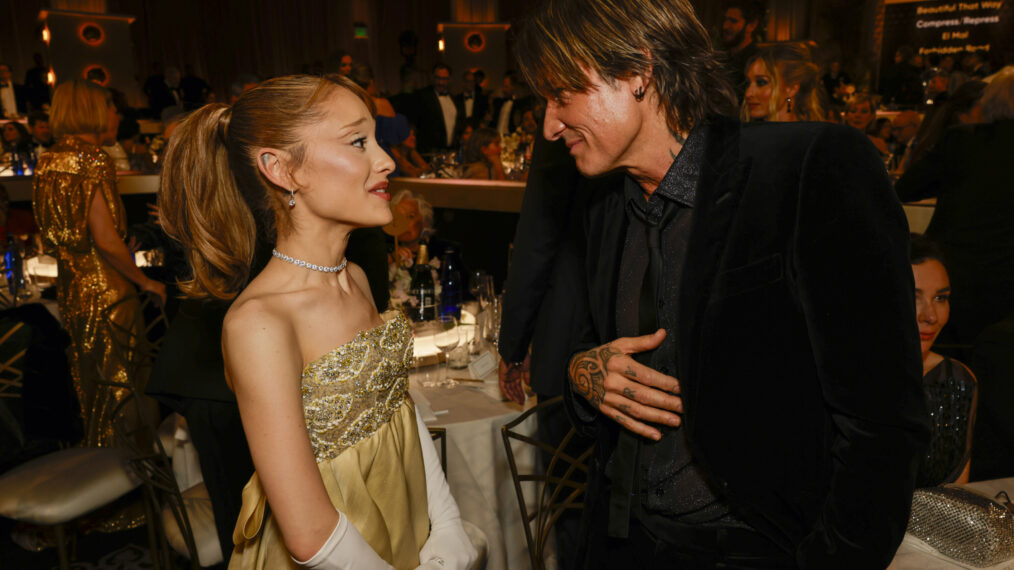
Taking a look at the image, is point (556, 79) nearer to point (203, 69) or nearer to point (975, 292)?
point (975, 292)

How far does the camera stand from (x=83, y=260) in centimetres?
341

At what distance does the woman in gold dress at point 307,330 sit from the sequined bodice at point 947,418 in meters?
1.16

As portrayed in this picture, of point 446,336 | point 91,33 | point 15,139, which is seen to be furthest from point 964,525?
point 91,33

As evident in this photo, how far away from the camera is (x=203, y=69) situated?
49.6ft

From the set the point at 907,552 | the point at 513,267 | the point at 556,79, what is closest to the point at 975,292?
the point at 907,552

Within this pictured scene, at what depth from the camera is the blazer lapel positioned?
40.9 inches

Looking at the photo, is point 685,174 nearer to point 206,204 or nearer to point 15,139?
point 206,204

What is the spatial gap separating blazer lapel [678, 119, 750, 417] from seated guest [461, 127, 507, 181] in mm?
4341

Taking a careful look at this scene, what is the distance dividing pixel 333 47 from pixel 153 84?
15.6 feet

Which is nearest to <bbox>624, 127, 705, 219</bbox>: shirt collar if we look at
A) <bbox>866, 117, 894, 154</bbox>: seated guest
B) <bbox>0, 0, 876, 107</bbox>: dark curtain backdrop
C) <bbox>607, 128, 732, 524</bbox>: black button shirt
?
<bbox>607, 128, 732, 524</bbox>: black button shirt

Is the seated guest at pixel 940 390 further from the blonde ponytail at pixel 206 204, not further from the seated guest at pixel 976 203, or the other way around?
the blonde ponytail at pixel 206 204

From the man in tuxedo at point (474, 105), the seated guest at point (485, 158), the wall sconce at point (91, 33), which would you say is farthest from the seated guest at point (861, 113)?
the wall sconce at point (91, 33)

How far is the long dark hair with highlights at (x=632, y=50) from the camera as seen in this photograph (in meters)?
1.13

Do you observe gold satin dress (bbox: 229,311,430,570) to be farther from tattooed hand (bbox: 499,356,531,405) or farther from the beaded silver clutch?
the beaded silver clutch
